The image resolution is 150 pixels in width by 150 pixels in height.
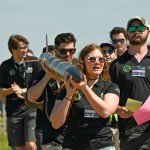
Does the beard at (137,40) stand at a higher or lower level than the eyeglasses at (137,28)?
lower

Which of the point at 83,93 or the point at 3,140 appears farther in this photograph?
the point at 3,140

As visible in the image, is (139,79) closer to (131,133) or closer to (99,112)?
(131,133)

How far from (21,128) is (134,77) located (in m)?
4.69

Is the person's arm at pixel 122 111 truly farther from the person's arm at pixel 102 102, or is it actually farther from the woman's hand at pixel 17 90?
the woman's hand at pixel 17 90

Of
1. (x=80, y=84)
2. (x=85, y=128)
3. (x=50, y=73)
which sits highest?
(x=80, y=84)

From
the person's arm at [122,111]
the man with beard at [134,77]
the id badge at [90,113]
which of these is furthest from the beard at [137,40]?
the id badge at [90,113]

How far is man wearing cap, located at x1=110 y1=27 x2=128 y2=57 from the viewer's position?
11.9 m

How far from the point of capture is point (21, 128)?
13.0m

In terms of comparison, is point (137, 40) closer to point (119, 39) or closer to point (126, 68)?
point (126, 68)

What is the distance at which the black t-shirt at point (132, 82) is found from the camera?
863 cm

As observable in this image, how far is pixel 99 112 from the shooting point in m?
6.75

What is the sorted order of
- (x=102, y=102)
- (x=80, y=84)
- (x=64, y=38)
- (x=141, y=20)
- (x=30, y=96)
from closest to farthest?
(x=80, y=84)
(x=102, y=102)
(x=141, y=20)
(x=64, y=38)
(x=30, y=96)

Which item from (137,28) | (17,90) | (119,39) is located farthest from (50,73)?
(17,90)

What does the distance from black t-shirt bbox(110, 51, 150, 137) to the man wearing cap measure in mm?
2972
